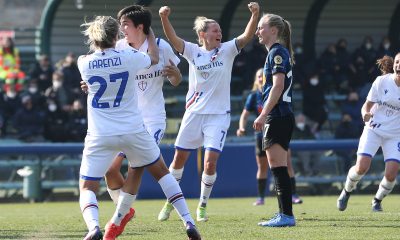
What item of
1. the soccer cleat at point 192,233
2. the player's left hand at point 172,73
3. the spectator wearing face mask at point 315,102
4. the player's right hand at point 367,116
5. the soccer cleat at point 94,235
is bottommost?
the spectator wearing face mask at point 315,102

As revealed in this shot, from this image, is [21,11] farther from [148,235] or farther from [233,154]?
[148,235]

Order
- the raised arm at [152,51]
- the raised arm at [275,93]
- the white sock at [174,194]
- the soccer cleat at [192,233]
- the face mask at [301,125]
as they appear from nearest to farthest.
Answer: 1. the soccer cleat at [192,233]
2. the white sock at [174,194]
3. the raised arm at [152,51]
4. the raised arm at [275,93]
5. the face mask at [301,125]

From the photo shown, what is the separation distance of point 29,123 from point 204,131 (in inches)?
382

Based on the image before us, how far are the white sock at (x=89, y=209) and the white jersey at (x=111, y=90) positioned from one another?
1.81ft

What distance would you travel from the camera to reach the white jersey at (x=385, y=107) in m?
12.8

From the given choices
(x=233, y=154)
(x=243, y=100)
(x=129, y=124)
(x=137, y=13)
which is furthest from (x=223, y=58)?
(x=243, y=100)

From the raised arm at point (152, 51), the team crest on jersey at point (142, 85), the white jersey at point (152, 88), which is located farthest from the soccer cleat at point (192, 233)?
the team crest on jersey at point (142, 85)

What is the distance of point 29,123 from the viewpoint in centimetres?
2114

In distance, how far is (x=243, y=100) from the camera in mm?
23297

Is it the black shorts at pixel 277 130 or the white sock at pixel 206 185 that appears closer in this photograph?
the black shorts at pixel 277 130

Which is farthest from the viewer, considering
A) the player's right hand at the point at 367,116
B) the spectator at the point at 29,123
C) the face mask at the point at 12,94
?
the face mask at the point at 12,94

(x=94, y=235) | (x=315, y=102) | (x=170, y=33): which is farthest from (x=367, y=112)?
(x=315, y=102)

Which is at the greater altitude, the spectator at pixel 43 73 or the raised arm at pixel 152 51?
the raised arm at pixel 152 51

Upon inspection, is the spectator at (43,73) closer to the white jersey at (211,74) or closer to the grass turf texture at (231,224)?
the grass turf texture at (231,224)
